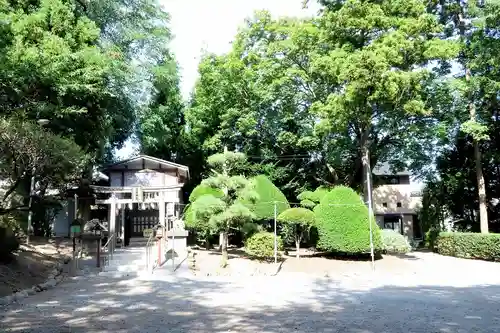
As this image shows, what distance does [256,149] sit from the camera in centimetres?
2361

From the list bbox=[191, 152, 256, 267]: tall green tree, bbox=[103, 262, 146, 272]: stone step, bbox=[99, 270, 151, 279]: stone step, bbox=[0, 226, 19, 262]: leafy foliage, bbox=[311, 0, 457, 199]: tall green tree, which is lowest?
bbox=[99, 270, 151, 279]: stone step

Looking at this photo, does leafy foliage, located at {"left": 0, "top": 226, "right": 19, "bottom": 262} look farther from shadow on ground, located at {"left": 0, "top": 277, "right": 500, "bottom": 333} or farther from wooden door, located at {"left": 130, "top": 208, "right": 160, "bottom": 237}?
wooden door, located at {"left": 130, "top": 208, "right": 160, "bottom": 237}

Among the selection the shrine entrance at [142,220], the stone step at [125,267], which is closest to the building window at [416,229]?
the shrine entrance at [142,220]

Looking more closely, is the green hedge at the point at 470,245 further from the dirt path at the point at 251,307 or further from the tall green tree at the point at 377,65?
the dirt path at the point at 251,307

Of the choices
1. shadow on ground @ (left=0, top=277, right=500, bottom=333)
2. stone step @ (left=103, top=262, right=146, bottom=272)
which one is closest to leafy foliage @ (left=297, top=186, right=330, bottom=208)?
shadow on ground @ (left=0, top=277, right=500, bottom=333)

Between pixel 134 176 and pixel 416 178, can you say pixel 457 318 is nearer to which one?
pixel 134 176

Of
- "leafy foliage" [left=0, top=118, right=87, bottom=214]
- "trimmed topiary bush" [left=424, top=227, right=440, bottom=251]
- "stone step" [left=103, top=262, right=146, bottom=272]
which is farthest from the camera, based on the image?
"trimmed topiary bush" [left=424, top=227, right=440, bottom=251]

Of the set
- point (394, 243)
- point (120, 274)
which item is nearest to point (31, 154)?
point (120, 274)

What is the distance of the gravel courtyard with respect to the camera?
6575mm

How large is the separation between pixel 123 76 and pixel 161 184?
6101 mm

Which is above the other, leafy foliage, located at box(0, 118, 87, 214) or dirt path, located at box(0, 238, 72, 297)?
leafy foliage, located at box(0, 118, 87, 214)

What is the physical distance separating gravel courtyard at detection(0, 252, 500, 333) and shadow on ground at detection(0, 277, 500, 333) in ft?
0.05

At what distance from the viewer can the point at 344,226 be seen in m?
16.1

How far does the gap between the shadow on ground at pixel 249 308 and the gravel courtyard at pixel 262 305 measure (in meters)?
0.02
